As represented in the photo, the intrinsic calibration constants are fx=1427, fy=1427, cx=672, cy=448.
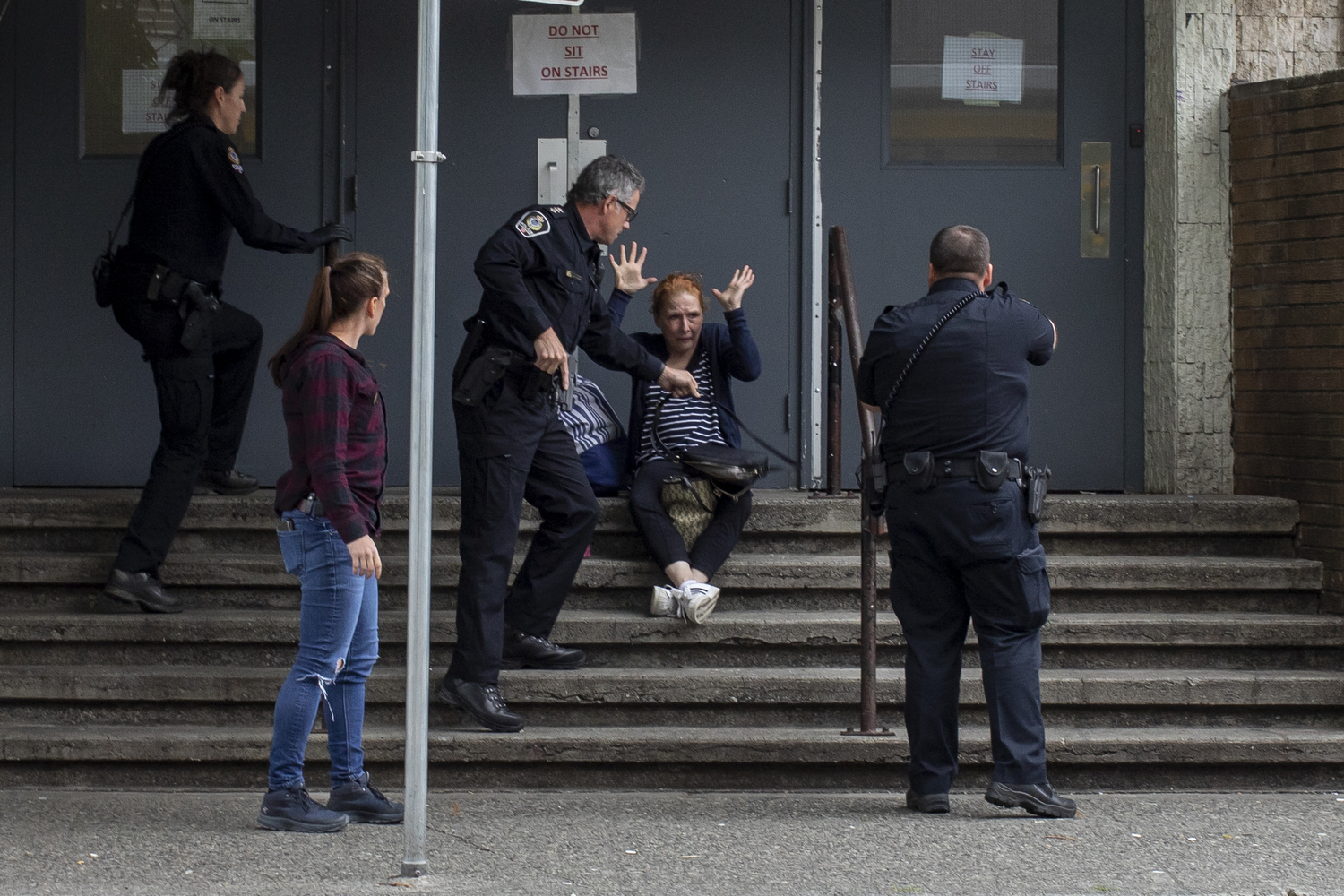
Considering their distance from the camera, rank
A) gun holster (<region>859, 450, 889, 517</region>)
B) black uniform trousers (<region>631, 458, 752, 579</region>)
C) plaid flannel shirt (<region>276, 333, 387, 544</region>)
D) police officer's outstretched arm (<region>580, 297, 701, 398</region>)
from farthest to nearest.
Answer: black uniform trousers (<region>631, 458, 752, 579</region>) < police officer's outstretched arm (<region>580, 297, 701, 398</region>) < gun holster (<region>859, 450, 889, 517</region>) < plaid flannel shirt (<region>276, 333, 387, 544</region>)

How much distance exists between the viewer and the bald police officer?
465 centimetres

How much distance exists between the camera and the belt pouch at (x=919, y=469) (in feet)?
13.8

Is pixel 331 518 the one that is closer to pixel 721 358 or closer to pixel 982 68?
pixel 721 358

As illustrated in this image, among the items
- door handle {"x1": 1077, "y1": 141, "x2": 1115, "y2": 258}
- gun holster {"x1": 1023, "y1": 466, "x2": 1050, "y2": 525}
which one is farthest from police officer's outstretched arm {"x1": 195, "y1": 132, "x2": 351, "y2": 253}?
door handle {"x1": 1077, "y1": 141, "x2": 1115, "y2": 258}

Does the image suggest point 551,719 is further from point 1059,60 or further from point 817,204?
point 1059,60

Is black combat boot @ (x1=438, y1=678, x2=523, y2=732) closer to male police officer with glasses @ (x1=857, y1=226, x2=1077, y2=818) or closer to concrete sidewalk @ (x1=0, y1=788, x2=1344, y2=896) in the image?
concrete sidewalk @ (x1=0, y1=788, x2=1344, y2=896)

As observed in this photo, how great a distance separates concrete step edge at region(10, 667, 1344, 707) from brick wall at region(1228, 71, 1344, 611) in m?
0.66

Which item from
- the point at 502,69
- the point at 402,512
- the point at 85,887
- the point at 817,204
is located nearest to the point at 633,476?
the point at 402,512

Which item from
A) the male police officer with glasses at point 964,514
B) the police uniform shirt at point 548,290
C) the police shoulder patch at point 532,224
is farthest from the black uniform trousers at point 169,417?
the male police officer with glasses at point 964,514

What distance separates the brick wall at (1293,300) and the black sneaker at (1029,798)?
1.72m

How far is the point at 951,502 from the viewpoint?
4188 mm

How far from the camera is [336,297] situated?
4035mm

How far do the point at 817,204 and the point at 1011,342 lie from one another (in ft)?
6.97

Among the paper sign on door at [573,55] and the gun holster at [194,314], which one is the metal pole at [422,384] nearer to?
the gun holster at [194,314]
